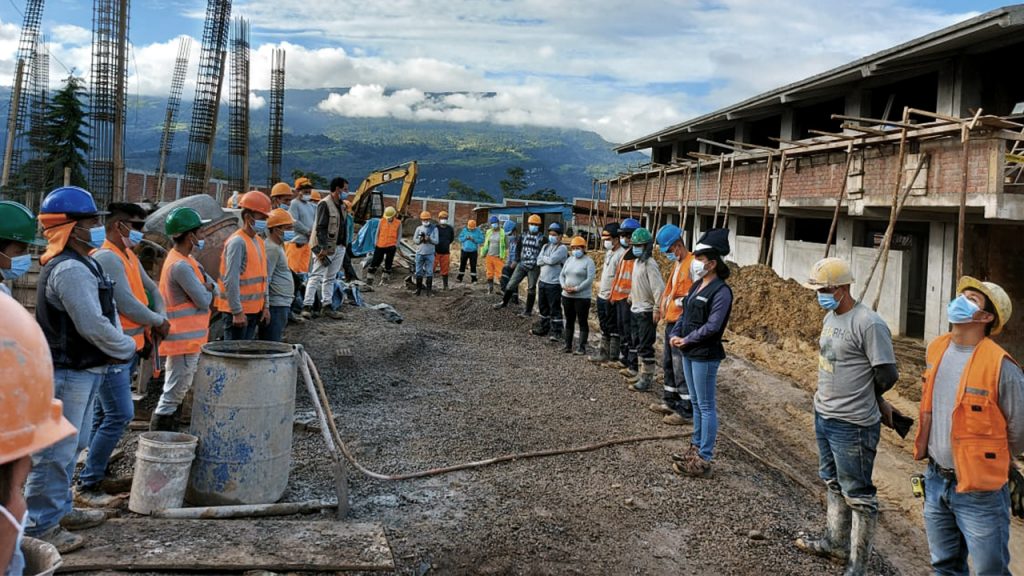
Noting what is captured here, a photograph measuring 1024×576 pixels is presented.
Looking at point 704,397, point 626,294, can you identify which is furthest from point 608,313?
point 704,397

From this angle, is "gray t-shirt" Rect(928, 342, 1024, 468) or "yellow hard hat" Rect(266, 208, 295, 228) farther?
"yellow hard hat" Rect(266, 208, 295, 228)

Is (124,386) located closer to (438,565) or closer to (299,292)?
(438,565)

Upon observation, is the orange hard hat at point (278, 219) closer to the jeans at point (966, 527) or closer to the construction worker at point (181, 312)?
the construction worker at point (181, 312)

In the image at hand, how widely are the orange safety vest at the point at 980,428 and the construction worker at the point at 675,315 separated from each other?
11.7ft

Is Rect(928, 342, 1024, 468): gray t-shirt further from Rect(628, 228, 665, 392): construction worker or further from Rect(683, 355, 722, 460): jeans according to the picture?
Rect(628, 228, 665, 392): construction worker

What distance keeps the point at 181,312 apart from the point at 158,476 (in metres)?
1.37

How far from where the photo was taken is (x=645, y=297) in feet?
28.6

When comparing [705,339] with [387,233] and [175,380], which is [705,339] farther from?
[387,233]

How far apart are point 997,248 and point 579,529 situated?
12.0m

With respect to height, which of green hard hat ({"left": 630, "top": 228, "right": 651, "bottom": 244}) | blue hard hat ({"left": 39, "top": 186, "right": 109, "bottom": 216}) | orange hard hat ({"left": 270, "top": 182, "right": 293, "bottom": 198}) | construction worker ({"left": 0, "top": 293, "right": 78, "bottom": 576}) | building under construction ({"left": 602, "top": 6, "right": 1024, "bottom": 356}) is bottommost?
construction worker ({"left": 0, "top": 293, "right": 78, "bottom": 576})

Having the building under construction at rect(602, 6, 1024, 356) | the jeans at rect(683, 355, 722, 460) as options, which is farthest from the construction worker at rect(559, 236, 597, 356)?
the jeans at rect(683, 355, 722, 460)

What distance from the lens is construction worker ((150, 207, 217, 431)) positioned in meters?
5.04

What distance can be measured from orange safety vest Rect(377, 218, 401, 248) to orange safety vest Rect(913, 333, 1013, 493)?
1553cm

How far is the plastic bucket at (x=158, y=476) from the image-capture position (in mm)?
4113
